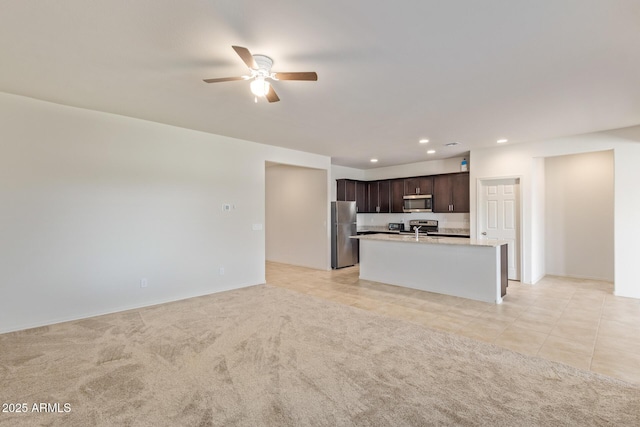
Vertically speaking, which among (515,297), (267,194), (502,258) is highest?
(267,194)

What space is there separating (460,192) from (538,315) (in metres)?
3.62

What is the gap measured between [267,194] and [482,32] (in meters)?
6.99

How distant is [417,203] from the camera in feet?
25.4

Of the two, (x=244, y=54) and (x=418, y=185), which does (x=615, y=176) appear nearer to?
(x=418, y=185)

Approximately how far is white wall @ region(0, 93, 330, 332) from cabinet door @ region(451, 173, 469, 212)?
473 centimetres

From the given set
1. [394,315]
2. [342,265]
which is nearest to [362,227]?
[342,265]

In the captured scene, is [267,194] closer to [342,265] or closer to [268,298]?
[342,265]

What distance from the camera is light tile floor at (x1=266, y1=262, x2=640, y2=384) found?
9.55ft

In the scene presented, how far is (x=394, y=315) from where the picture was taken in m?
3.98

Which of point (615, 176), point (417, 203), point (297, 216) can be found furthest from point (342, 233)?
point (615, 176)

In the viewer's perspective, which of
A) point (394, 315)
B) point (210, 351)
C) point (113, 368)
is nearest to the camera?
point (113, 368)

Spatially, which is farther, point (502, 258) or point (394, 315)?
point (502, 258)

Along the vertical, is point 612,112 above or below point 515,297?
above

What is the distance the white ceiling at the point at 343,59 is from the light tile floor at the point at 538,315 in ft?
8.74
